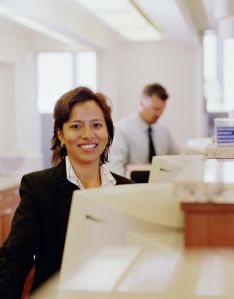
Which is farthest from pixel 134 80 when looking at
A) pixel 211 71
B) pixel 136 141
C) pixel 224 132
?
pixel 224 132

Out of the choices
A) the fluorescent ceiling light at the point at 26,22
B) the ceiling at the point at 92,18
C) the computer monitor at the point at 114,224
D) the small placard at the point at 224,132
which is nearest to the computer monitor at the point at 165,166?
the small placard at the point at 224,132

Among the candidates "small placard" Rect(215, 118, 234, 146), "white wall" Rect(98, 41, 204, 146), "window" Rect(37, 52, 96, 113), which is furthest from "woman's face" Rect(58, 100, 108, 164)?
"window" Rect(37, 52, 96, 113)

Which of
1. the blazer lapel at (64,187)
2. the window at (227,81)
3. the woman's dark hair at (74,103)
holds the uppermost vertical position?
the window at (227,81)

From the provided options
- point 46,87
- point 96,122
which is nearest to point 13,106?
point 46,87

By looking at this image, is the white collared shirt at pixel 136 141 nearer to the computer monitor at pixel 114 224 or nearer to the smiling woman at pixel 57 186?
the smiling woman at pixel 57 186

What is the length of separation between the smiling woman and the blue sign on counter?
43 centimetres

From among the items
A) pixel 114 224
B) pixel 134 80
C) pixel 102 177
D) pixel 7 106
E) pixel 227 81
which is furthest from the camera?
pixel 134 80

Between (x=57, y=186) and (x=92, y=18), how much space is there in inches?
275

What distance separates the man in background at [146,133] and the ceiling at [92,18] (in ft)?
2.59

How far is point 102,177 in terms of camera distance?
2314 millimetres

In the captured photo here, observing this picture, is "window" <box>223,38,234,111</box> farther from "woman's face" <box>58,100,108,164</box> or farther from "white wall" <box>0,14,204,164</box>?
"woman's face" <box>58,100,108,164</box>

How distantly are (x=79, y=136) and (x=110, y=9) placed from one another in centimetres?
382

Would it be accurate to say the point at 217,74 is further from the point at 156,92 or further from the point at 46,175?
the point at 46,175

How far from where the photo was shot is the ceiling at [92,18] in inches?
225
